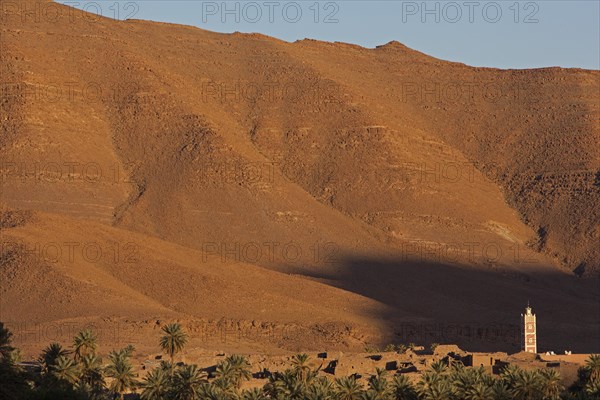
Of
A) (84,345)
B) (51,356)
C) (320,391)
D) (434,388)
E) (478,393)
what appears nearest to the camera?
(320,391)

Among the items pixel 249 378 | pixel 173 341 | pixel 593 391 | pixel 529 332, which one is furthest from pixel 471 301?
pixel 593 391

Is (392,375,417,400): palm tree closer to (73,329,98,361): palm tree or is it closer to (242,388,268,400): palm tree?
(242,388,268,400): palm tree

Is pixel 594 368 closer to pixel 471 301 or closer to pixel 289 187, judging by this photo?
pixel 471 301

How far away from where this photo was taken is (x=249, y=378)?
68875mm

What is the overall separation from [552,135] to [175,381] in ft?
366

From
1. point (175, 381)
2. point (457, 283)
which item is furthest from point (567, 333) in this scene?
point (175, 381)

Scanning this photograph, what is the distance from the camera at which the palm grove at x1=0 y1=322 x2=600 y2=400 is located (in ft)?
195

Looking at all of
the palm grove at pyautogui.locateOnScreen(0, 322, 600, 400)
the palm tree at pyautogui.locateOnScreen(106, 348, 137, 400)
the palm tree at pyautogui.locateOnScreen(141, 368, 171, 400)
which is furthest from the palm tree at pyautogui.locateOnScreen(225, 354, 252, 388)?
the palm tree at pyautogui.locateOnScreen(141, 368, 171, 400)

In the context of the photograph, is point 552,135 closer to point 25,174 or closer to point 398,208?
point 398,208

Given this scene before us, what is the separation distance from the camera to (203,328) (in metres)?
104

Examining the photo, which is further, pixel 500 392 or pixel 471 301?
pixel 471 301

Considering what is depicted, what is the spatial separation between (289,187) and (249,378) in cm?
7772

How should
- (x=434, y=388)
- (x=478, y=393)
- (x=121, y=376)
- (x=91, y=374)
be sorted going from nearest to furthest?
(x=478, y=393) < (x=434, y=388) < (x=121, y=376) < (x=91, y=374)

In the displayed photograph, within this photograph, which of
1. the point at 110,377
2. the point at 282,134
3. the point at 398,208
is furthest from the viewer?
the point at 282,134
